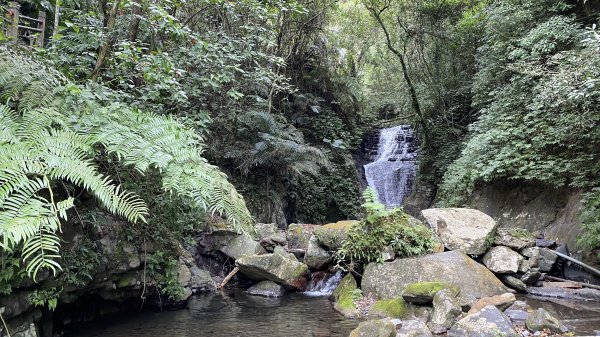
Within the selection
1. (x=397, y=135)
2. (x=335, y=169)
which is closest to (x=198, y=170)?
(x=335, y=169)

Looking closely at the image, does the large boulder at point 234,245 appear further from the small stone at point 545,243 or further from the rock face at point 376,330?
the small stone at point 545,243

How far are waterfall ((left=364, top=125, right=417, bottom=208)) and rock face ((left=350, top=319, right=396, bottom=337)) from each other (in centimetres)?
989

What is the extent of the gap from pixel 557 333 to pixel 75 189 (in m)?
5.67

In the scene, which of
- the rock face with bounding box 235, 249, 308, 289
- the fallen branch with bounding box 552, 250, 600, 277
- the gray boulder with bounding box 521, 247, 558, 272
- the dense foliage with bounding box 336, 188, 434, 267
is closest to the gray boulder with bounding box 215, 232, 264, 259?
the rock face with bounding box 235, 249, 308, 289

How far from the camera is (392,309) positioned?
585cm

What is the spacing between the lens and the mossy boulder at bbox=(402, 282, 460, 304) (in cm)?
564

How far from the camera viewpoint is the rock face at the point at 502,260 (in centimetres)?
730

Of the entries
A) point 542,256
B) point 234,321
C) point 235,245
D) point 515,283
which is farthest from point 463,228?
point 234,321

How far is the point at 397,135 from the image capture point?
17.4 m

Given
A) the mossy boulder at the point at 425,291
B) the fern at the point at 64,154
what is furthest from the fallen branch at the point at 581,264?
the fern at the point at 64,154

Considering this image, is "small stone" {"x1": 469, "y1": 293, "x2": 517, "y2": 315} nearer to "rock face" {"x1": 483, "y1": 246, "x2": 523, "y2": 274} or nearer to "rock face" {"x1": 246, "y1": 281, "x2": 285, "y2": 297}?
"rock face" {"x1": 483, "y1": 246, "x2": 523, "y2": 274}

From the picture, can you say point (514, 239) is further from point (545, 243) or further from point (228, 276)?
point (228, 276)

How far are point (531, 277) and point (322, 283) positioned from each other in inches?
145

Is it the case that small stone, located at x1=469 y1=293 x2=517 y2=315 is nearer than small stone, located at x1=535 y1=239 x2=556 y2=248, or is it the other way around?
small stone, located at x1=469 y1=293 x2=517 y2=315
